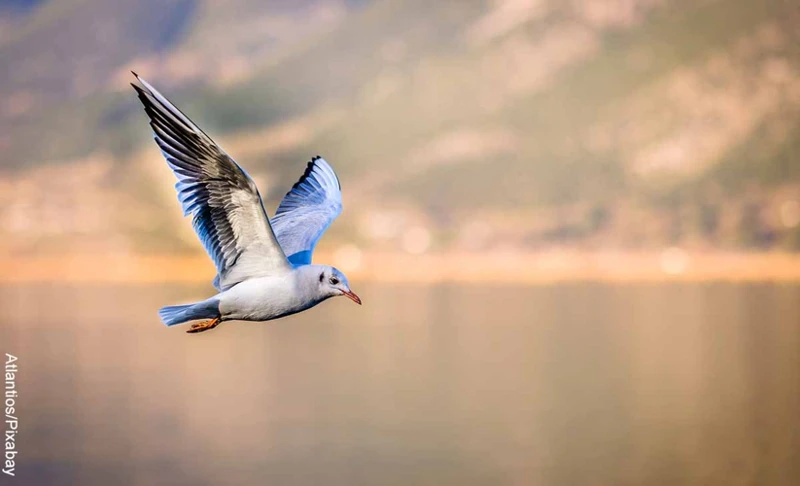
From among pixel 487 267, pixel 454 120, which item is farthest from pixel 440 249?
pixel 454 120

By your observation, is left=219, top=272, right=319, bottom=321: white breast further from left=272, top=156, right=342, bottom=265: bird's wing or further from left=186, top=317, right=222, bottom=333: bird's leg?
left=272, top=156, right=342, bottom=265: bird's wing

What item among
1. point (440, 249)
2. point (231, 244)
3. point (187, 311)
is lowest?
point (187, 311)

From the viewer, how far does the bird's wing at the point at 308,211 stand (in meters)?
12.6

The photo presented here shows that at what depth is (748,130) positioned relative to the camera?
488ft

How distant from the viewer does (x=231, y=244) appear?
11.1 metres

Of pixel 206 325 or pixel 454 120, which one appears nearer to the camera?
pixel 206 325

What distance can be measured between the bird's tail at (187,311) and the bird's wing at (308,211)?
143cm

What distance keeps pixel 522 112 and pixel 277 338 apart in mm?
100743

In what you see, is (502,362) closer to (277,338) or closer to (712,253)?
(277,338)

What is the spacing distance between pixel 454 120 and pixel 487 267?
47.8m

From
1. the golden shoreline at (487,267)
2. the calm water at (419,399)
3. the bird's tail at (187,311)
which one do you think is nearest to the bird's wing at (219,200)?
the bird's tail at (187,311)

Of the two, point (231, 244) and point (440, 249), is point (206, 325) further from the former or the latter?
point (440, 249)

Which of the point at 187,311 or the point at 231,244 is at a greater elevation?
the point at 231,244

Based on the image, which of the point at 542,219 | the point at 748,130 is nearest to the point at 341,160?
the point at 542,219
